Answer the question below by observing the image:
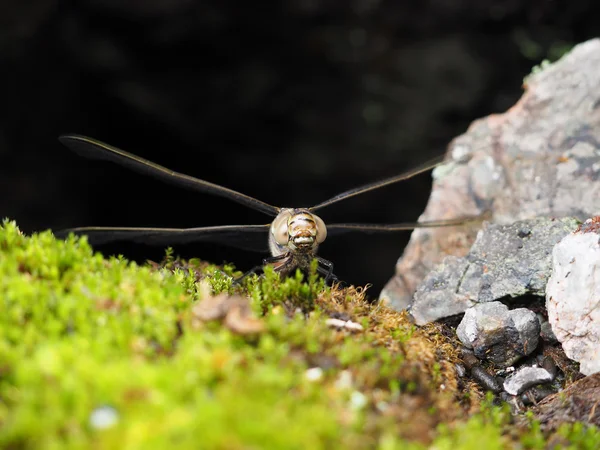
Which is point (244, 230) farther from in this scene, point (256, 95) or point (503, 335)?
point (256, 95)

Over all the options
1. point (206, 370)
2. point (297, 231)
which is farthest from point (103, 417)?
point (297, 231)

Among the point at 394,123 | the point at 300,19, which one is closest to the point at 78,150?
the point at 300,19

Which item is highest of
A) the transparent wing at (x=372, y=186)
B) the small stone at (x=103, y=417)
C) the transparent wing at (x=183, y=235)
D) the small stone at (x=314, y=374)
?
the transparent wing at (x=372, y=186)

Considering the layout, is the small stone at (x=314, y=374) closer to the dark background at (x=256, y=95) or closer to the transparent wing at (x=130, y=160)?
the transparent wing at (x=130, y=160)

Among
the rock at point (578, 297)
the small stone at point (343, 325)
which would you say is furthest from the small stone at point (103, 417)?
the rock at point (578, 297)

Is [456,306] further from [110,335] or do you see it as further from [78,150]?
[78,150]
